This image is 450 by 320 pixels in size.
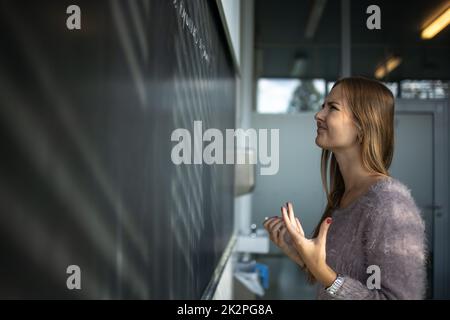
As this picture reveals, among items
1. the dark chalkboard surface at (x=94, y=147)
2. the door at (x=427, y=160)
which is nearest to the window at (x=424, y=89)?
the door at (x=427, y=160)

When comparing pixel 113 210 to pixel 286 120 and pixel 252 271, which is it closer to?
pixel 252 271

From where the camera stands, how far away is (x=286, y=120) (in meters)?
4.56

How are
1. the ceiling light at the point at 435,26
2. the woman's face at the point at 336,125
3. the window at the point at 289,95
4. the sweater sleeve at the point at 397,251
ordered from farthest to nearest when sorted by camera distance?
the window at the point at 289,95 → the ceiling light at the point at 435,26 → the woman's face at the point at 336,125 → the sweater sleeve at the point at 397,251

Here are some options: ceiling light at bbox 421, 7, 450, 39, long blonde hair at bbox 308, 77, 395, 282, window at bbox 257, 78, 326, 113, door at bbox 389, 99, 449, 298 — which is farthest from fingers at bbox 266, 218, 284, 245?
ceiling light at bbox 421, 7, 450, 39

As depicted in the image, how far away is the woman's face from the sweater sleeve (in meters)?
0.16

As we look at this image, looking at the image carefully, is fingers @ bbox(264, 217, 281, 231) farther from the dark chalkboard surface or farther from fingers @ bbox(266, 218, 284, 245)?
the dark chalkboard surface

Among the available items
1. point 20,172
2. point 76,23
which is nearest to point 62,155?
point 20,172

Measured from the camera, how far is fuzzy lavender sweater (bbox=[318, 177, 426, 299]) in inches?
34.4

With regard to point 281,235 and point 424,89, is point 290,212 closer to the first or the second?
point 281,235

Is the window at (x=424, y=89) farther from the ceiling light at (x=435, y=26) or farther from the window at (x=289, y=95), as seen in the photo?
the window at (x=289, y=95)

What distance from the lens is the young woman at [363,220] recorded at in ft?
2.88

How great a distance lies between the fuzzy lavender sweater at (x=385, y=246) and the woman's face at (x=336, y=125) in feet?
0.38

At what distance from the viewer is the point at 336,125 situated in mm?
980
